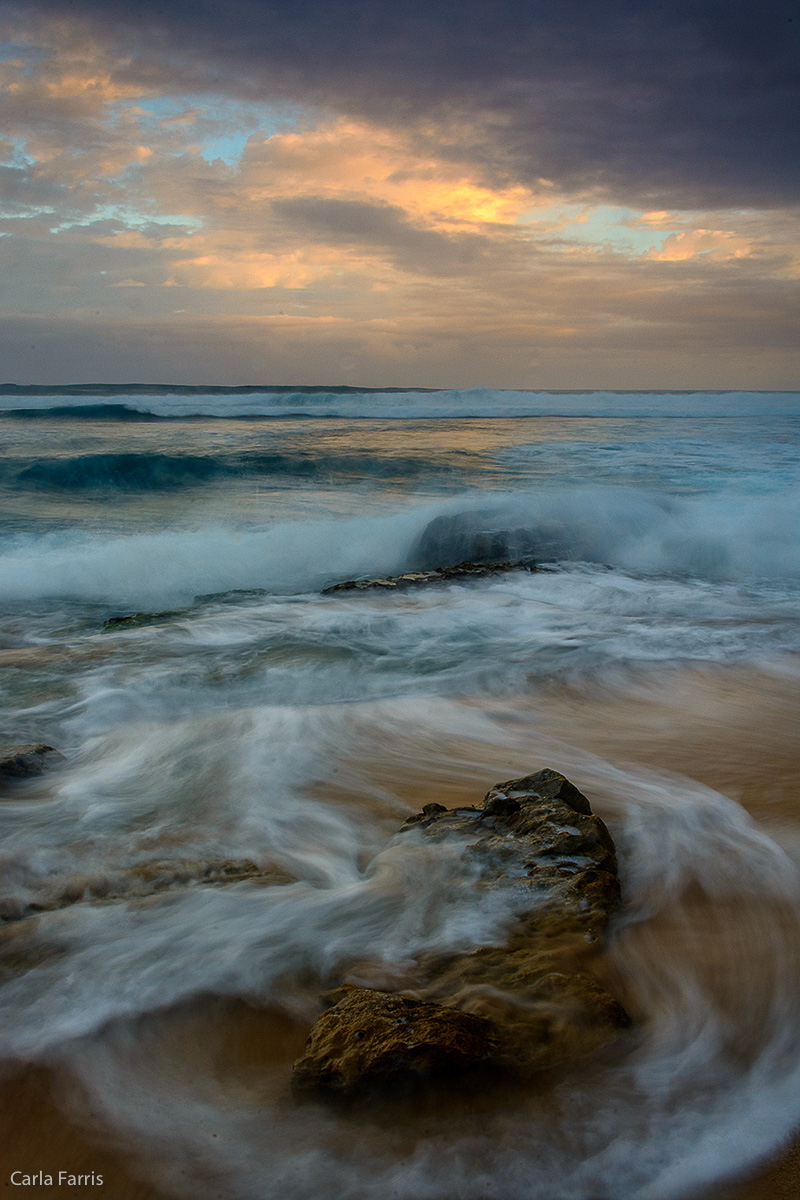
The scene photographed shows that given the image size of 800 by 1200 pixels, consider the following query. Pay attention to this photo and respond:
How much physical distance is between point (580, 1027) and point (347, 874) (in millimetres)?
964

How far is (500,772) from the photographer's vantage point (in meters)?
3.20

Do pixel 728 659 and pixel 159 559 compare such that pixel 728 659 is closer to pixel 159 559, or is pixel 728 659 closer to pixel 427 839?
pixel 427 839

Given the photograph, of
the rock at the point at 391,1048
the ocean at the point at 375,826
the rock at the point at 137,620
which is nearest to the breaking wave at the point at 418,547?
the ocean at the point at 375,826

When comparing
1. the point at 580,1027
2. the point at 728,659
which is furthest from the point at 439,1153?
the point at 728,659

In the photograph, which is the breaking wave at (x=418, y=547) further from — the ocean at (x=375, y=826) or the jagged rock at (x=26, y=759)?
the jagged rock at (x=26, y=759)

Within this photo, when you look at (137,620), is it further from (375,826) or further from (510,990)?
(510,990)

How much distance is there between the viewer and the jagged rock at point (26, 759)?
311 centimetres

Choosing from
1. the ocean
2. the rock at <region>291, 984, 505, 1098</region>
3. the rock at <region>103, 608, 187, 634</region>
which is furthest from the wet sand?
the rock at <region>103, 608, 187, 634</region>

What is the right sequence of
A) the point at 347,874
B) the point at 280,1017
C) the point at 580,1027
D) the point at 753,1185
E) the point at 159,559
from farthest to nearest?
the point at 159,559, the point at 347,874, the point at 280,1017, the point at 580,1027, the point at 753,1185

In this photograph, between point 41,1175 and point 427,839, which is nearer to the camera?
point 41,1175

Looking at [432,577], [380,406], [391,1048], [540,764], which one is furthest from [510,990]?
[380,406]

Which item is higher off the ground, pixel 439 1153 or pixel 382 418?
pixel 382 418

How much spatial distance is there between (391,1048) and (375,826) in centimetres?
128

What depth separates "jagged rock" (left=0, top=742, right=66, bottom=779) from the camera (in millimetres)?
3109
